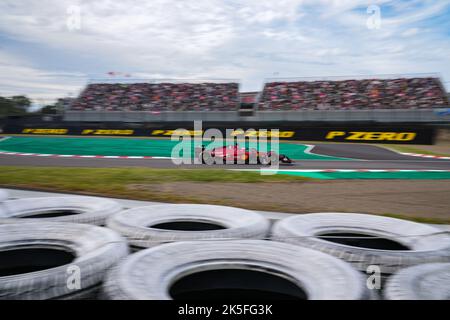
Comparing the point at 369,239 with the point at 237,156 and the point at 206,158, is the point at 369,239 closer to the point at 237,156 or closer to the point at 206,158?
the point at 237,156

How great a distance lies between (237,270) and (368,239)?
1419mm

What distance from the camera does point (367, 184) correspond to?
807cm

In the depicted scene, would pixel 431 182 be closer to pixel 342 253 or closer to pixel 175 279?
pixel 342 253

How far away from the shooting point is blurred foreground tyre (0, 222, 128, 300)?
1868 millimetres

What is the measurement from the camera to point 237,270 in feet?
7.14

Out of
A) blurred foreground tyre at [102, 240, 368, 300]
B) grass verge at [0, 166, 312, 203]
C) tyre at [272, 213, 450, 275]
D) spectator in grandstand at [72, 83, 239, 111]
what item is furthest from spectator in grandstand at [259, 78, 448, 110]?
blurred foreground tyre at [102, 240, 368, 300]

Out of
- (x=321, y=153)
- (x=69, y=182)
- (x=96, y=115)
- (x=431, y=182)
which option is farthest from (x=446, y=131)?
(x=96, y=115)

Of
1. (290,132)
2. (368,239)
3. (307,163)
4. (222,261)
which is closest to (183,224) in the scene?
(222,261)

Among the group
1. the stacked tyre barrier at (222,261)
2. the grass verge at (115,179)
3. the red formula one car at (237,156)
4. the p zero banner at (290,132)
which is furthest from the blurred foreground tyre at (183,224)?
the p zero banner at (290,132)

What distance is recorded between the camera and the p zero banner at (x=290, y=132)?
66.7 ft

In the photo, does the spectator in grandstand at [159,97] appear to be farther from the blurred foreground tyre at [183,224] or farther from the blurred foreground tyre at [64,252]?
the blurred foreground tyre at [64,252]

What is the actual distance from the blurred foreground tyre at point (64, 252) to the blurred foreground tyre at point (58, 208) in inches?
22.8

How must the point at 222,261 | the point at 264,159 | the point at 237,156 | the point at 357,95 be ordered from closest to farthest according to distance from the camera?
the point at 222,261 < the point at 264,159 < the point at 237,156 < the point at 357,95

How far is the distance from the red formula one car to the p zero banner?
9295 mm
